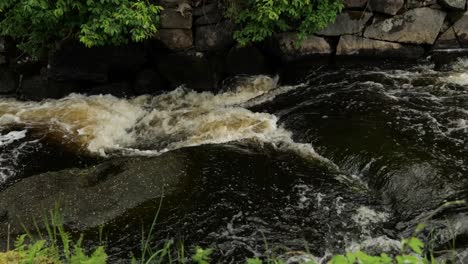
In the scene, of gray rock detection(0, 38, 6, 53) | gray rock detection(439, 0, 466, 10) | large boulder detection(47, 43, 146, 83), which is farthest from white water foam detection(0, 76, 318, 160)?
gray rock detection(439, 0, 466, 10)

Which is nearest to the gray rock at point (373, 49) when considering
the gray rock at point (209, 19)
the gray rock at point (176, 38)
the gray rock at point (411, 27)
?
the gray rock at point (411, 27)

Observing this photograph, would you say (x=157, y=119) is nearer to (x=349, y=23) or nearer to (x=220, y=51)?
(x=220, y=51)

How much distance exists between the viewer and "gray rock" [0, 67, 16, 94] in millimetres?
10820

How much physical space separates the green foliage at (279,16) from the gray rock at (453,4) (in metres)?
2.62

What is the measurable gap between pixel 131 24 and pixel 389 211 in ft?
17.5

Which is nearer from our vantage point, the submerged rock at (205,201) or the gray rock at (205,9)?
the submerged rock at (205,201)

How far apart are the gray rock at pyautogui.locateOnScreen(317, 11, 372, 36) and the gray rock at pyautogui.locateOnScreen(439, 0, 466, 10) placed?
1655mm

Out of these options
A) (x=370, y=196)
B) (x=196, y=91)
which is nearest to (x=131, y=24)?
(x=196, y=91)

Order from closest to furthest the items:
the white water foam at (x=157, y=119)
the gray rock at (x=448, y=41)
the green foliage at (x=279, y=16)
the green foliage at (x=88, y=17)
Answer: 1. the green foliage at (x=88, y=17)
2. the white water foam at (x=157, y=119)
3. the green foliage at (x=279, y=16)
4. the gray rock at (x=448, y=41)

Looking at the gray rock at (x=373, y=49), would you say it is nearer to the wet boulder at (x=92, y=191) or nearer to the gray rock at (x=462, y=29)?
the gray rock at (x=462, y=29)

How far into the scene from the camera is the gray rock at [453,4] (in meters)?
10.3

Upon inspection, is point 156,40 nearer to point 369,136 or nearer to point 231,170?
point 231,170

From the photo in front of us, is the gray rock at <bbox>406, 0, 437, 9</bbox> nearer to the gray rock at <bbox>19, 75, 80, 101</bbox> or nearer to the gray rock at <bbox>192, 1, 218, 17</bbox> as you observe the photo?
the gray rock at <bbox>192, 1, 218, 17</bbox>

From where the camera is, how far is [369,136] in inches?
289
